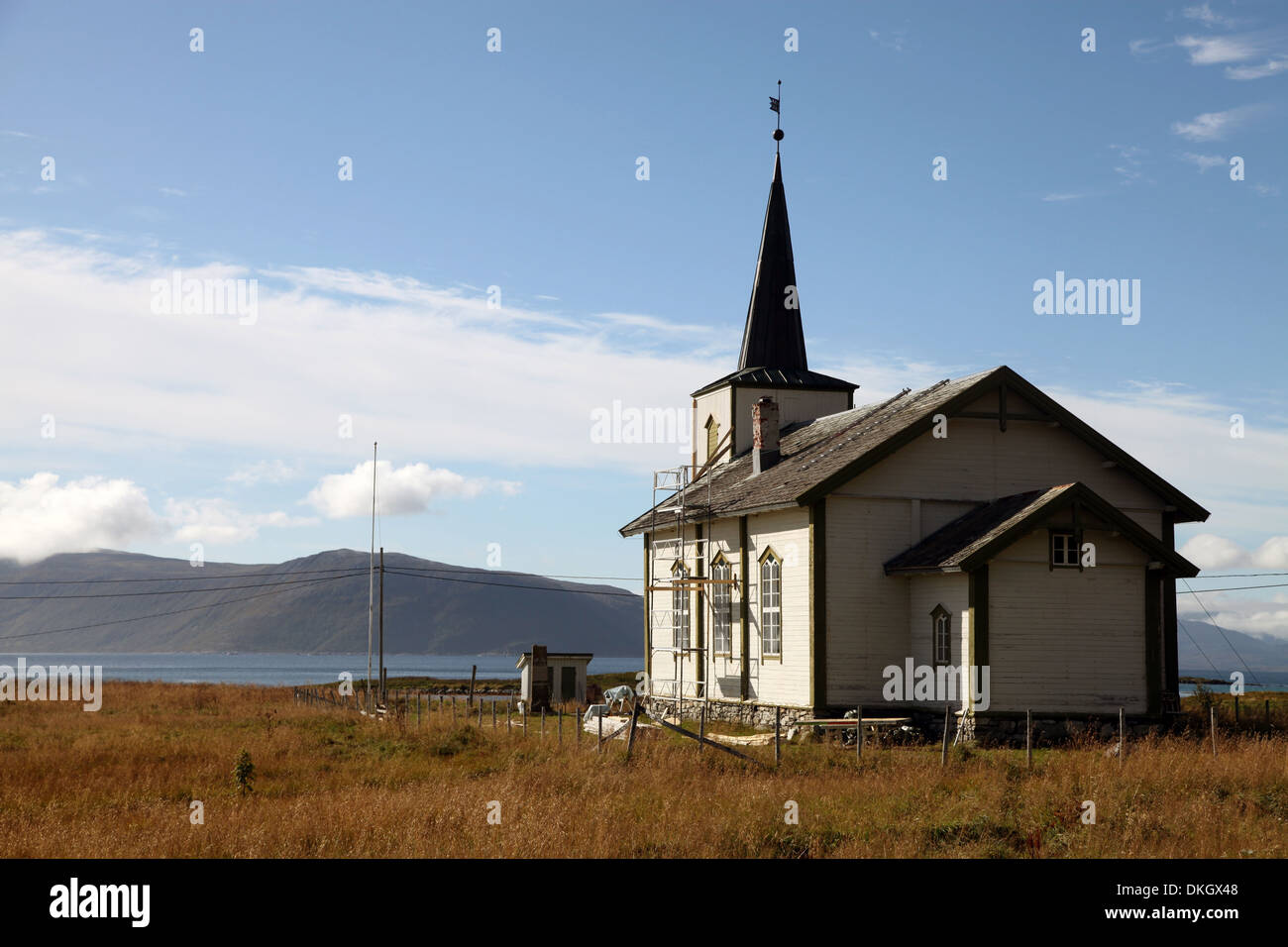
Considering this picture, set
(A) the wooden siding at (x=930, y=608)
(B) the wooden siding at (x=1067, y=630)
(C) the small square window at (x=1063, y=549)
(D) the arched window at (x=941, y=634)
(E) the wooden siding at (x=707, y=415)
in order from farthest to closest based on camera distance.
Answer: (E) the wooden siding at (x=707, y=415) < (D) the arched window at (x=941, y=634) < (C) the small square window at (x=1063, y=549) < (A) the wooden siding at (x=930, y=608) < (B) the wooden siding at (x=1067, y=630)

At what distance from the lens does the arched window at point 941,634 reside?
25344mm

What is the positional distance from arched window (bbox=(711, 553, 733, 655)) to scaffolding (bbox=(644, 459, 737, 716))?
0.70ft

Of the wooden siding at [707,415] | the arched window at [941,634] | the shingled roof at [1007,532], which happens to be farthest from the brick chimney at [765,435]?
the arched window at [941,634]

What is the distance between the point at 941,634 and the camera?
84.1 ft

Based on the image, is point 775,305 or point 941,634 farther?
point 775,305

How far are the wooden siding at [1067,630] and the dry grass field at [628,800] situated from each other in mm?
2004

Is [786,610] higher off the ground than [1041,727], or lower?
higher

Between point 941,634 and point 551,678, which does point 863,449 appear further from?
point 551,678

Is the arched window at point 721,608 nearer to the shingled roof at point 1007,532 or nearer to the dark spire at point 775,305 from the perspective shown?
the shingled roof at point 1007,532

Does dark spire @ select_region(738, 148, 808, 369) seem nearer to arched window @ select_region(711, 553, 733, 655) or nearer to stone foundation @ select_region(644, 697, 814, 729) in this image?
arched window @ select_region(711, 553, 733, 655)

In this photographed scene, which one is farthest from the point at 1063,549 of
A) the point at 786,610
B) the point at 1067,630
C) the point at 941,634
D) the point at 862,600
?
the point at 786,610

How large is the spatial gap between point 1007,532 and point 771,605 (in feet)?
21.0

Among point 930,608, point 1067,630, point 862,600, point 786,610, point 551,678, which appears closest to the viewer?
point 1067,630
